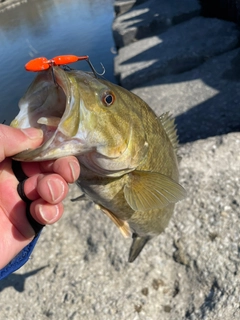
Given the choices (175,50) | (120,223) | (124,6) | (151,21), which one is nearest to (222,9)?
(151,21)

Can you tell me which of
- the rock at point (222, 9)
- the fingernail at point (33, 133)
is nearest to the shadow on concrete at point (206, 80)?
the rock at point (222, 9)

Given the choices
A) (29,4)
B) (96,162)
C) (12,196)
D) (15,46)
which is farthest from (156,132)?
(29,4)

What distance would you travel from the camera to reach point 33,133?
1380 mm

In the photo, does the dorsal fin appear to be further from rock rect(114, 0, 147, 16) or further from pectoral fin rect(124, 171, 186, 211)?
rock rect(114, 0, 147, 16)

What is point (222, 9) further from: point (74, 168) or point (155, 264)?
point (74, 168)

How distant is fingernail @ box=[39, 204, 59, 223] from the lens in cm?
157

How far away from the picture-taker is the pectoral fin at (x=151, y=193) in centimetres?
166

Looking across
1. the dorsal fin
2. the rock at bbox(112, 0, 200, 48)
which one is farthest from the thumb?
the rock at bbox(112, 0, 200, 48)

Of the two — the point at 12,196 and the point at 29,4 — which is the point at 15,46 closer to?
the point at 29,4

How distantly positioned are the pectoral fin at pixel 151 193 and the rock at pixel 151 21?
772 cm

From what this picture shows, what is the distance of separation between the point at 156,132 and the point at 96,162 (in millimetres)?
441

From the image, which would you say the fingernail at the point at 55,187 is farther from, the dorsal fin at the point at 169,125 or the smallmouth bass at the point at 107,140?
the dorsal fin at the point at 169,125

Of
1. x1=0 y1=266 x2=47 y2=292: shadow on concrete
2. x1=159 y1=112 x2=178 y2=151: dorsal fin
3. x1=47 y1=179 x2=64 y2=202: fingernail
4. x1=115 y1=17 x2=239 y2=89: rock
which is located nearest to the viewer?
x1=47 y1=179 x2=64 y2=202: fingernail

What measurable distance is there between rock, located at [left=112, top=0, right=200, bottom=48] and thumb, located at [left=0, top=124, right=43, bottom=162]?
25.9 feet
